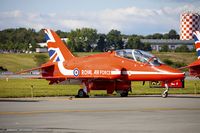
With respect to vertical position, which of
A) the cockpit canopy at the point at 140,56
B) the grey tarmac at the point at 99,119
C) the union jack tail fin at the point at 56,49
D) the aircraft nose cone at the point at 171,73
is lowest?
the grey tarmac at the point at 99,119

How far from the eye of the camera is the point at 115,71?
3338 centimetres

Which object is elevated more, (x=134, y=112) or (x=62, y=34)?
(x=62, y=34)

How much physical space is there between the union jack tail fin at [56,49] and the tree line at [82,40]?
47.0 metres

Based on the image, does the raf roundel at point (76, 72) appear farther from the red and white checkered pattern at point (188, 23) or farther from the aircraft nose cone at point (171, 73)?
the red and white checkered pattern at point (188, 23)

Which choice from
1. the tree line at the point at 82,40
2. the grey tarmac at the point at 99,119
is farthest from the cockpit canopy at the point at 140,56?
the tree line at the point at 82,40

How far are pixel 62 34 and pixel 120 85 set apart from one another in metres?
135

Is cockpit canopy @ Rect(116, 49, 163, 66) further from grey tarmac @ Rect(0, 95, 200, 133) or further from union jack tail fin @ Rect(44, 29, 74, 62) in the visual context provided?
grey tarmac @ Rect(0, 95, 200, 133)

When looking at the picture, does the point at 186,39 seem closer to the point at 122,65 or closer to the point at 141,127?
the point at 122,65

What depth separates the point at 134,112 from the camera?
21953 millimetres

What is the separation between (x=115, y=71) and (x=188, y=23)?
116 m

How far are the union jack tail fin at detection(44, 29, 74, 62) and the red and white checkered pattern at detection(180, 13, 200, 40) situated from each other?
4158 inches

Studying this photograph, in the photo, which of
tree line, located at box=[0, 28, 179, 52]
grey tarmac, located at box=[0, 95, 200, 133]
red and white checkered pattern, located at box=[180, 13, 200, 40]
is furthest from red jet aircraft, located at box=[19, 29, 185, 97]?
red and white checkered pattern, located at box=[180, 13, 200, 40]

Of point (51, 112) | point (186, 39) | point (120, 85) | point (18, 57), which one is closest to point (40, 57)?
point (18, 57)

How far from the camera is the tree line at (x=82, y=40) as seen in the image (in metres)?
111
